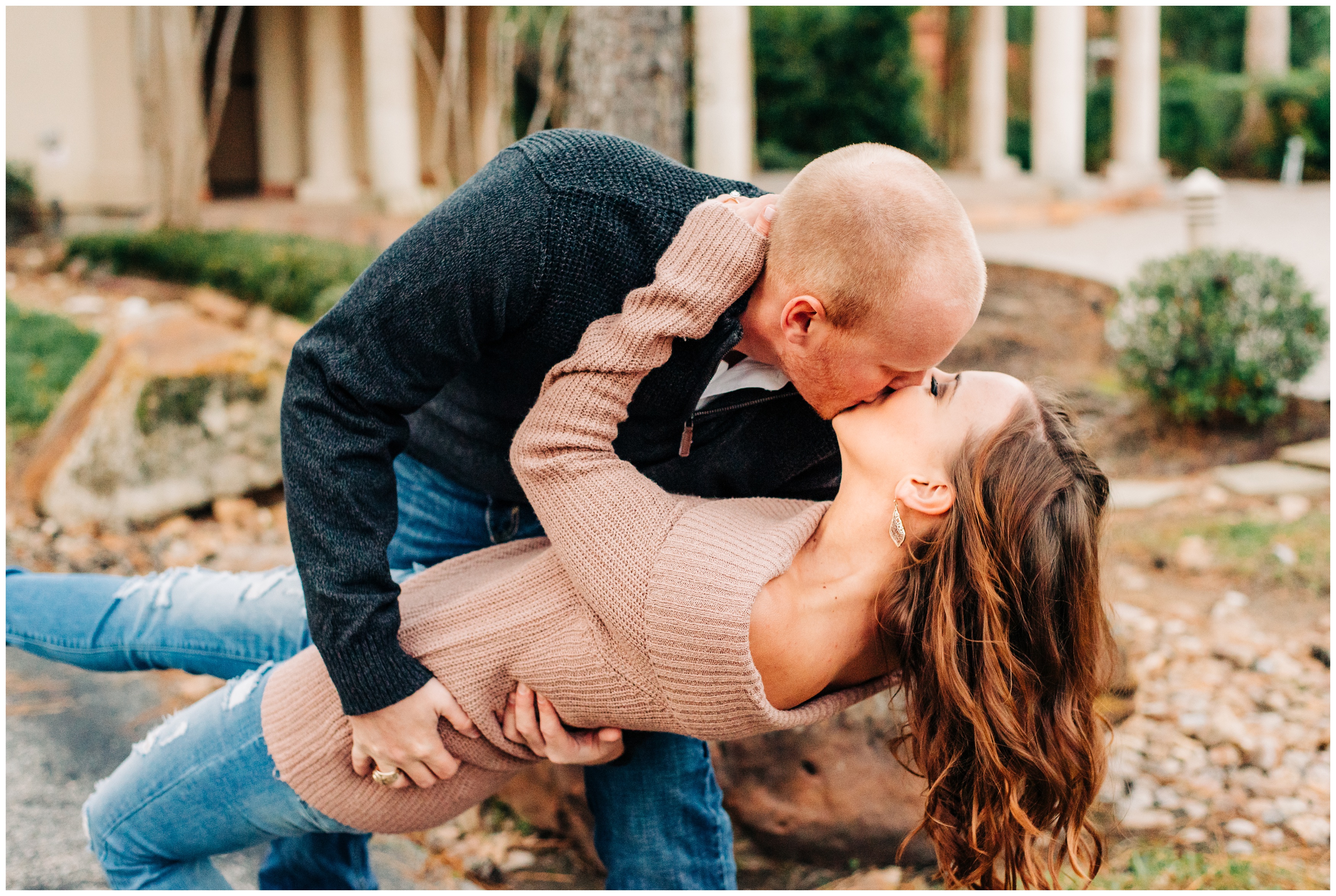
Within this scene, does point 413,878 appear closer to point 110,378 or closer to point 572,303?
point 572,303

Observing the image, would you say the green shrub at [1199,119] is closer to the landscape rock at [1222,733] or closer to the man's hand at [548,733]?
the landscape rock at [1222,733]

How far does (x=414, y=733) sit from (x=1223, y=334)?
6.12m

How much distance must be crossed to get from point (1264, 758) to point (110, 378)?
5.16 metres

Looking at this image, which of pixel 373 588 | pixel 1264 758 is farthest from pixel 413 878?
pixel 1264 758

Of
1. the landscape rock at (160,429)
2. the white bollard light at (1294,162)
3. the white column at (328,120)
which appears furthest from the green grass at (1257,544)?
the white bollard light at (1294,162)

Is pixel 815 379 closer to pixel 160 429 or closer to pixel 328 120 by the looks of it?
pixel 160 429

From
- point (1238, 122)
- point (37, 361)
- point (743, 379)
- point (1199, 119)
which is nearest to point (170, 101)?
point (37, 361)

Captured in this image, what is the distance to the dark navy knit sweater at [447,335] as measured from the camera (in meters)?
1.70

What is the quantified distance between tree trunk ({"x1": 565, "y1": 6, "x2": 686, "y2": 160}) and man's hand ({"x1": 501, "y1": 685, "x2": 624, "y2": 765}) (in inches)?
138

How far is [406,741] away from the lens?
6.01 ft

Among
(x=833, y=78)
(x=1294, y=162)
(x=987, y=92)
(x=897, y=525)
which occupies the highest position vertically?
(x=833, y=78)

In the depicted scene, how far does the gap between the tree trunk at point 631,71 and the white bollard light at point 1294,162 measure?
57.3 feet

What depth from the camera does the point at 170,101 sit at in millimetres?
9391

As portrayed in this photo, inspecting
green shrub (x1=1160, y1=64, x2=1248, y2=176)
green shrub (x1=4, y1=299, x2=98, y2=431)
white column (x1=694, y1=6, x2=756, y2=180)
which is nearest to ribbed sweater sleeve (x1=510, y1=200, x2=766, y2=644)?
green shrub (x1=4, y1=299, x2=98, y2=431)
